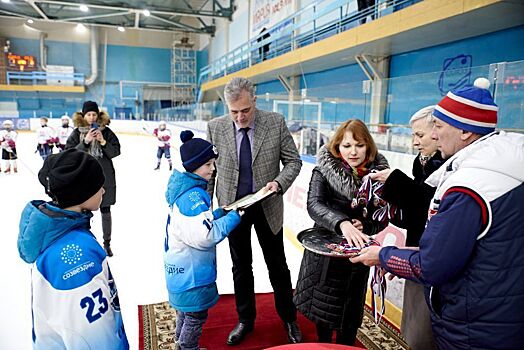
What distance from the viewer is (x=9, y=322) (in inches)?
98.3

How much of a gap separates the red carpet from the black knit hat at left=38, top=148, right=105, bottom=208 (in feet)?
4.56

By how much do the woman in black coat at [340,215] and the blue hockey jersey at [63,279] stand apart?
91 cm

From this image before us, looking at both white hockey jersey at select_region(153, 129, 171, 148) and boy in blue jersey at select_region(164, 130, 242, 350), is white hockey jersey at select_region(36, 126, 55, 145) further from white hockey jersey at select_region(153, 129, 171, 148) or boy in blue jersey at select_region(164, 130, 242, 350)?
boy in blue jersey at select_region(164, 130, 242, 350)

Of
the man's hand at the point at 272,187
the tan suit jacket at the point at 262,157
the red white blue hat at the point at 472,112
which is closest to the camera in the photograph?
the red white blue hat at the point at 472,112

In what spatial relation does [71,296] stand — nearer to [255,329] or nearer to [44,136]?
[255,329]

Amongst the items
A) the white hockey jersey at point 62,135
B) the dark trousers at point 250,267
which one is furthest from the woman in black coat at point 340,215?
the white hockey jersey at point 62,135

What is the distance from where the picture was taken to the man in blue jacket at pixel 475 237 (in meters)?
0.96

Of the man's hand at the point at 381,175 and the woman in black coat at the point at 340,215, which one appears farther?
the woman in black coat at the point at 340,215

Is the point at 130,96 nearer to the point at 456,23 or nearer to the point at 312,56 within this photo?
the point at 312,56

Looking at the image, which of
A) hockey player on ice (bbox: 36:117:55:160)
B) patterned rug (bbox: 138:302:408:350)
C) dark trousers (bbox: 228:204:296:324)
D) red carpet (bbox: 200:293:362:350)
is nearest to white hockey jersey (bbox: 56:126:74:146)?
hockey player on ice (bbox: 36:117:55:160)

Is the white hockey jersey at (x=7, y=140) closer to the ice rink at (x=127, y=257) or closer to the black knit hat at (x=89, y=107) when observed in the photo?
the ice rink at (x=127, y=257)

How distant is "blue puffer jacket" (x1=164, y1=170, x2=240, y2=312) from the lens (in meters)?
1.69

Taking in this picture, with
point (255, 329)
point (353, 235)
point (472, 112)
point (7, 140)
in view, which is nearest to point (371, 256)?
point (353, 235)

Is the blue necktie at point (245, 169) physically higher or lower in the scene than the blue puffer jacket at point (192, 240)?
higher
